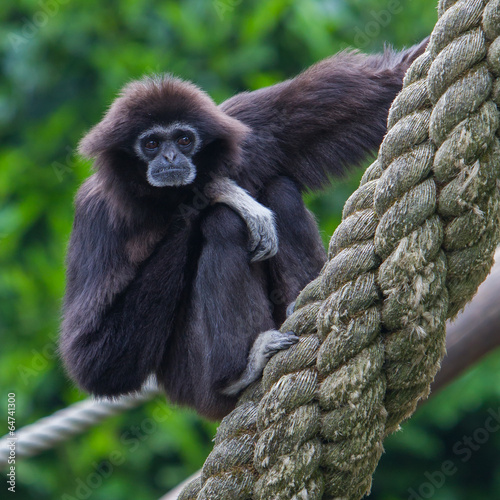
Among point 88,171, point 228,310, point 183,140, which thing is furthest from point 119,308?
point 88,171

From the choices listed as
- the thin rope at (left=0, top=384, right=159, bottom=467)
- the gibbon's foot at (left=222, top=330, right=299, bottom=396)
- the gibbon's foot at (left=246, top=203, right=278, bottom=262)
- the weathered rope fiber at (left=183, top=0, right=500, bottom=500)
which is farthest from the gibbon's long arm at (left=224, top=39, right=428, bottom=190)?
the weathered rope fiber at (left=183, top=0, right=500, bottom=500)

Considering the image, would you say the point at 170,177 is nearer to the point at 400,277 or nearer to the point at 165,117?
the point at 165,117

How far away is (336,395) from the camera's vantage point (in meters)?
2.45

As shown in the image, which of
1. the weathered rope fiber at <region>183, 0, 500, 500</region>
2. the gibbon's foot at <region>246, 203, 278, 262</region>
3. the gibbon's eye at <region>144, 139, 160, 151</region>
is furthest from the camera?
the gibbon's eye at <region>144, 139, 160, 151</region>

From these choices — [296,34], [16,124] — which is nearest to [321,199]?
[296,34]

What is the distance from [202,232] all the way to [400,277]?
1565 mm

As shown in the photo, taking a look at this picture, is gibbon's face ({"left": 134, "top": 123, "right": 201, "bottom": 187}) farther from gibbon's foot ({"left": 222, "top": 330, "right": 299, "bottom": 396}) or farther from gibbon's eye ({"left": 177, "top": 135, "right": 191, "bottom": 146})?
gibbon's foot ({"left": 222, "top": 330, "right": 299, "bottom": 396})

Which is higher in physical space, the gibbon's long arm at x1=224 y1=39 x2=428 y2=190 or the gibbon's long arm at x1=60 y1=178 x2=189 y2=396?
the gibbon's long arm at x1=224 y1=39 x2=428 y2=190

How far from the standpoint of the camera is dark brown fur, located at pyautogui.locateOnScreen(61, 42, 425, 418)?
3676mm

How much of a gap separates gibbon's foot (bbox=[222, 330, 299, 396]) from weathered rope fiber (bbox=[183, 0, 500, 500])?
2.21 feet

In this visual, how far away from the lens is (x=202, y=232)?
3809 millimetres

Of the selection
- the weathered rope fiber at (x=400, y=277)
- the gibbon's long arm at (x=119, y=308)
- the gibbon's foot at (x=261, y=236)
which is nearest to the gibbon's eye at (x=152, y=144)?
the gibbon's long arm at (x=119, y=308)

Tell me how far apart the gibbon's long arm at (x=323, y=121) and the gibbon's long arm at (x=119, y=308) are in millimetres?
687

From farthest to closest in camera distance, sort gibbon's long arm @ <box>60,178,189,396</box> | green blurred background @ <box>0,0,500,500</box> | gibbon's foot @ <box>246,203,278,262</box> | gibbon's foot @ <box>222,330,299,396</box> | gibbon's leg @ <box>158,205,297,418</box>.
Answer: green blurred background @ <box>0,0,500,500</box>
gibbon's long arm @ <box>60,178,189,396</box>
gibbon's foot @ <box>246,203,278,262</box>
gibbon's leg @ <box>158,205,297,418</box>
gibbon's foot @ <box>222,330,299,396</box>
